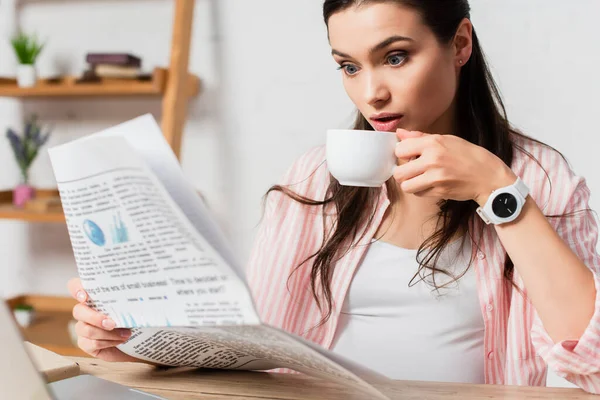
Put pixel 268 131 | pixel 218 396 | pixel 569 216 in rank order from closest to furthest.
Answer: pixel 218 396
pixel 569 216
pixel 268 131

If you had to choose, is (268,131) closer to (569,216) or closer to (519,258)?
(569,216)

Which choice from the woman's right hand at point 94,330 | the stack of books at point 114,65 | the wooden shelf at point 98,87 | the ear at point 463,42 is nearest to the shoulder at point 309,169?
the ear at point 463,42

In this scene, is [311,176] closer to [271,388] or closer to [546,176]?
[546,176]

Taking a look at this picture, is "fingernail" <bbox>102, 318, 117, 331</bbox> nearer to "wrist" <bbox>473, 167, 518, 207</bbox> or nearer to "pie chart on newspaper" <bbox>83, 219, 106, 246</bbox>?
"pie chart on newspaper" <bbox>83, 219, 106, 246</bbox>

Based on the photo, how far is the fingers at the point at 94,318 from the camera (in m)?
0.81

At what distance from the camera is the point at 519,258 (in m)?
0.89

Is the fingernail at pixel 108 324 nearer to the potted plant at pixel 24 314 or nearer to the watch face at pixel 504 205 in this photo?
the watch face at pixel 504 205

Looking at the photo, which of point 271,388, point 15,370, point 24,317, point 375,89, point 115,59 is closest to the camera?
point 15,370

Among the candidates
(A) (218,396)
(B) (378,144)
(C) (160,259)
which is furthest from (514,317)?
(C) (160,259)

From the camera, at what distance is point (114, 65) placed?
7.52 ft

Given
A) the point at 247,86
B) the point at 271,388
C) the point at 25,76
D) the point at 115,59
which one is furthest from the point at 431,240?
the point at 25,76

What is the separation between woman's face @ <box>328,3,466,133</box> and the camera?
1.04 metres

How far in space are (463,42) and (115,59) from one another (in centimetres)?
144

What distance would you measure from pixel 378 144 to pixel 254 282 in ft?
1.74
